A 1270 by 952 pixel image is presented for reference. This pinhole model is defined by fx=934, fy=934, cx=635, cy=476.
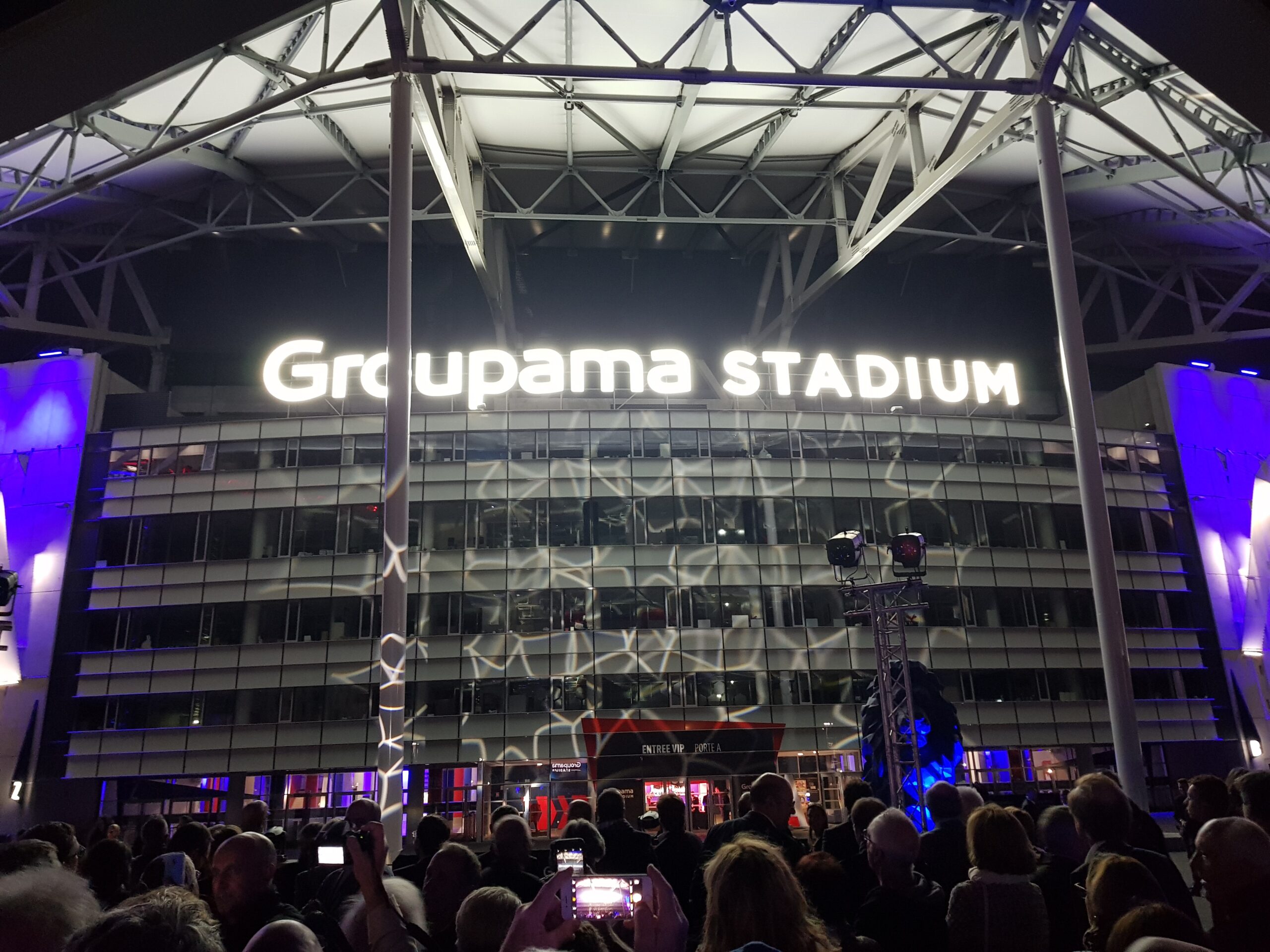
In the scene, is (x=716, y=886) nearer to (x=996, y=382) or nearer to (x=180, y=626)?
(x=180, y=626)

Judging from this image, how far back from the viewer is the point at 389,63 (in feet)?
61.4

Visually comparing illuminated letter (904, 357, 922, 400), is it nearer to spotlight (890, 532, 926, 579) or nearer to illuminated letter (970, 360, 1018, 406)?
illuminated letter (970, 360, 1018, 406)

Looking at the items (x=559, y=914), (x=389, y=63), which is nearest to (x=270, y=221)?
(x=389, y=63)

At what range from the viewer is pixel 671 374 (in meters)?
35.8

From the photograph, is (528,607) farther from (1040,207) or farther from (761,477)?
(1040,207)

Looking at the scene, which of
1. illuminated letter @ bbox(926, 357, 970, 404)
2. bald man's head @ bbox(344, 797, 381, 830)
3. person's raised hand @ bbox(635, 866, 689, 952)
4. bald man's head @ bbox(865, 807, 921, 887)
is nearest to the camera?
person's raised hand @ bbox(635, 866, 689, 952)

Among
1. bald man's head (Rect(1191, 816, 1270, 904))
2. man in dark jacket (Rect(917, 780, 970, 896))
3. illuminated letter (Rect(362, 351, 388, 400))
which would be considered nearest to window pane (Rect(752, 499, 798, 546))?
illuminated letter (Rect(362, 351, 388, 400))

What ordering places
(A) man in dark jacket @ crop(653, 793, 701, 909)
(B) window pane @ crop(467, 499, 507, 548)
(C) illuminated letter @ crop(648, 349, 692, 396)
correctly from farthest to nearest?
(B) window pane @ crop(467, 499, 507, 548)
(C) illuminated letter @ crop(648, 349, 692, 396)
(A) man in dark jacket @ crop(653, 793, 701, 909)

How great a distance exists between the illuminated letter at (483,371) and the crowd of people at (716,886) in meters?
26.9

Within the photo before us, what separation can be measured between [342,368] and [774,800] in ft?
105

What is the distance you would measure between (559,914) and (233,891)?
2230 millimetres

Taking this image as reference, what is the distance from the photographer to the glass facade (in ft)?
112

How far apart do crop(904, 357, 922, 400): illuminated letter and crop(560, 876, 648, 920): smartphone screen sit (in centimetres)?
3518

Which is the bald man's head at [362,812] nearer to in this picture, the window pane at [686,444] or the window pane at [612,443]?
the window pane at [612,443]
